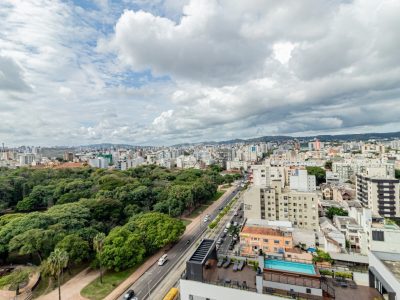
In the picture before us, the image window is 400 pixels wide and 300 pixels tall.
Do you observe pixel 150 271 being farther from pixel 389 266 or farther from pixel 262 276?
pixel 389 266

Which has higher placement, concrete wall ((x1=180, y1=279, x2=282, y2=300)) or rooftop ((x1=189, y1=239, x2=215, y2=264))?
rooftop ((x1=189, y1=239, x2=215, y2=264))

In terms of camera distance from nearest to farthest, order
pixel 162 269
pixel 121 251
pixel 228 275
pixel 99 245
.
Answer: pixel 228 275 → pixel 121 251 → pixel 99 245 → pixel 162 269

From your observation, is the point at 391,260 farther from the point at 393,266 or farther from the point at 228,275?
the point at 228,275

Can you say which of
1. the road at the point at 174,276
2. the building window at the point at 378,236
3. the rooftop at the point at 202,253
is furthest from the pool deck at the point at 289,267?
the building window at the point at 378,236

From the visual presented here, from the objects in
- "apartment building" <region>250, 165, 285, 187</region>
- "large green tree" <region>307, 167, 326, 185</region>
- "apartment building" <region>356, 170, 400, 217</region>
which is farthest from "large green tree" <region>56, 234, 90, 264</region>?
"large green tree" <region>307, 167, 326, 185</region>

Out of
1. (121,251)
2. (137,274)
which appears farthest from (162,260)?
(121,251)

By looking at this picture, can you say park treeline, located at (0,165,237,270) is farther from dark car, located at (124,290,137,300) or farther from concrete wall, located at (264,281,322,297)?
concrete wall, located at (264,281,322,297)
